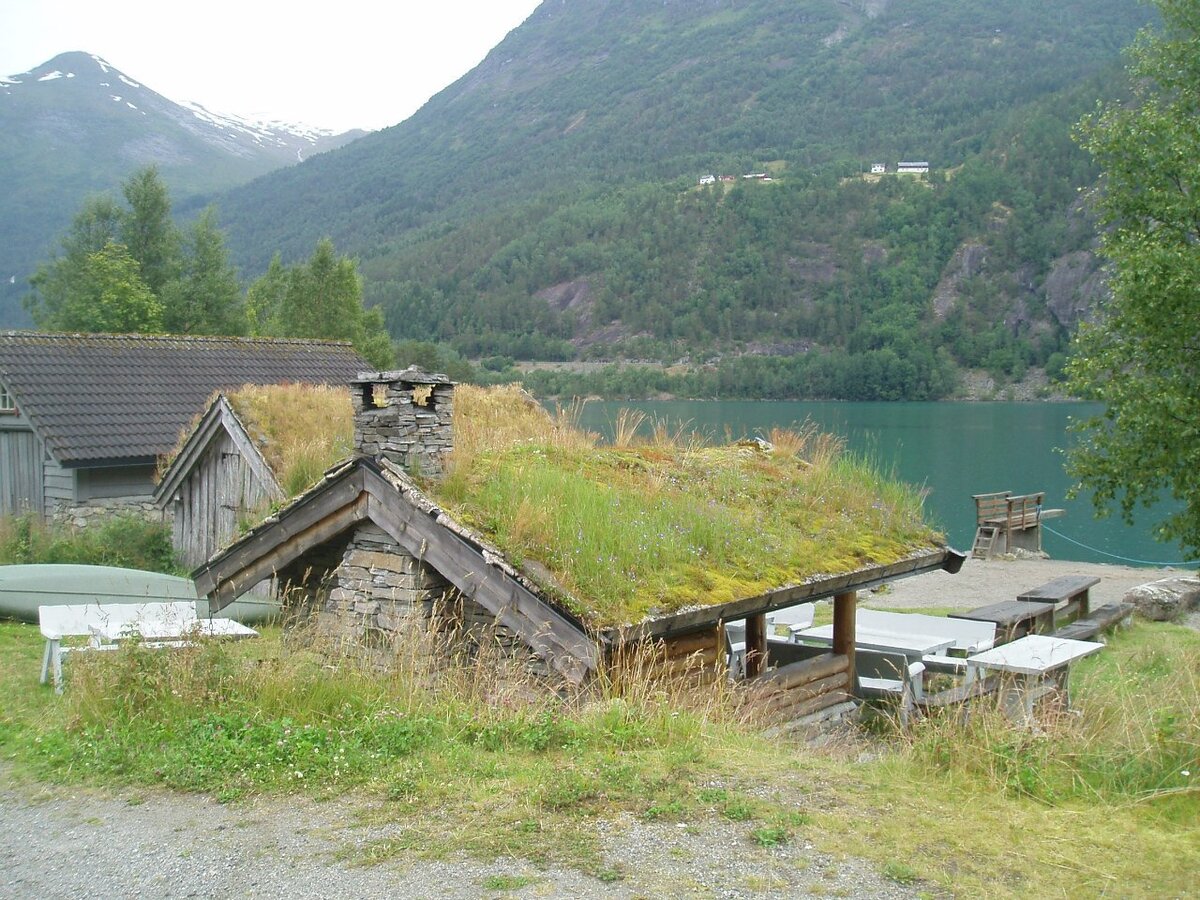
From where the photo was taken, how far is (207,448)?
18266 mm

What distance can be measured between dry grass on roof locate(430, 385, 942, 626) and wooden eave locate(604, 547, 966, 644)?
8cm

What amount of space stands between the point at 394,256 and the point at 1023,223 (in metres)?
102

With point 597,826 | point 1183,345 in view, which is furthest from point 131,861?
point 1183,345

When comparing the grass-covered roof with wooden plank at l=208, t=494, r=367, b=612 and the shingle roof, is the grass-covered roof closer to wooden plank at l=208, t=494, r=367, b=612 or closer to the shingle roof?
the shingle roof

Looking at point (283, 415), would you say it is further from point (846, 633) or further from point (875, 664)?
point (846, 633)

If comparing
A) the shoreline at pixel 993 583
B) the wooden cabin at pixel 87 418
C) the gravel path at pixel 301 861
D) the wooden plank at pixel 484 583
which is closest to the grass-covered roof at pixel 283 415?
the wooden cabin at pixel 87 418

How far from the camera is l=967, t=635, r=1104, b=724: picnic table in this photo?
7.98 m

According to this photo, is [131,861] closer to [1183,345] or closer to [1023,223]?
[1183,345]

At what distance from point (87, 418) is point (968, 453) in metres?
56.2

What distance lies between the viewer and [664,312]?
540 feet

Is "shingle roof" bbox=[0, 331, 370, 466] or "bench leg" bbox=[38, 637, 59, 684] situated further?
"shingle roof" bbox=[0, 331, 370, 466]

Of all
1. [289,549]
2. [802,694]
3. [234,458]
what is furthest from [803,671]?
[234,458]

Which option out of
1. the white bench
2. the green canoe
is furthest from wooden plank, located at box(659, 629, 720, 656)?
the green canoe

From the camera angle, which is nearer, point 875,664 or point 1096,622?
point 875,664
